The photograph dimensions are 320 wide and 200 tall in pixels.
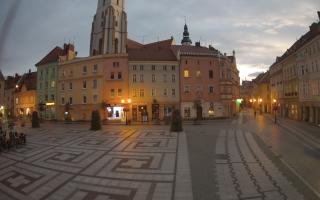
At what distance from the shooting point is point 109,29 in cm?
7931

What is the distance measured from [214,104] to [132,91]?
18.0 metres

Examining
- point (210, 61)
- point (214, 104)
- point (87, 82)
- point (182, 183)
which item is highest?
point (210, 61)

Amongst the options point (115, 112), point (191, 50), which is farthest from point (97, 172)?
point (191, 50)

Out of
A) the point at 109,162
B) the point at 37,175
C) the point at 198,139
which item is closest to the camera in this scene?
the point at 37,175

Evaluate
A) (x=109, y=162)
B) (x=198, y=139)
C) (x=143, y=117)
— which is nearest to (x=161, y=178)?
(x=109, y=162)

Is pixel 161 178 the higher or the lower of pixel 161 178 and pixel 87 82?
the lower

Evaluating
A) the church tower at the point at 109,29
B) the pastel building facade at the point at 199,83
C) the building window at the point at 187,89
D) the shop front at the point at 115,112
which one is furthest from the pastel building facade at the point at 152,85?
the church tower at the point at 109,29

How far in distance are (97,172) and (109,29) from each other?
6845 centimetres

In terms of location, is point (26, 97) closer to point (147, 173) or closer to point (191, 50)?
point (191, 50)

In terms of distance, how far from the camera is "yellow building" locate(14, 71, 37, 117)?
7325 cm

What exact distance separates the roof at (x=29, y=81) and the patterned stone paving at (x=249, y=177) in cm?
6600

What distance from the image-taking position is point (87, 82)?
58.9 meters

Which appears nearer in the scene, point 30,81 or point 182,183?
point 182,183

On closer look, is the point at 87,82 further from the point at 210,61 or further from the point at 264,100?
the point at 264,100
